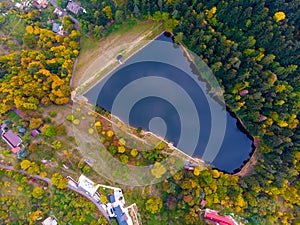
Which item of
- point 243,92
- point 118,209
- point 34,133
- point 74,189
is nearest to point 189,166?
point 118,209

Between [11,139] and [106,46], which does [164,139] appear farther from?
[11,139]

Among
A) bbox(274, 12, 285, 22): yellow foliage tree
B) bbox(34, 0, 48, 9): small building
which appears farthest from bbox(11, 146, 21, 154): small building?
bbox(274, 12, 285, 22): yellow foliage tree

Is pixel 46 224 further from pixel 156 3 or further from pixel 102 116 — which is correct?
pixel 156 3

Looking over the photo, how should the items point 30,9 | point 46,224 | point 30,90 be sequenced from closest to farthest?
point 46,224, point 30,90, point 30,9

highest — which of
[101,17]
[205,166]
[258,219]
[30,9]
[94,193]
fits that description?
[30,9]

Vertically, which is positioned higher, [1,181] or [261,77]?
[1,181]

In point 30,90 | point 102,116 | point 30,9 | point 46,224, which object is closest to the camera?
point 46,224

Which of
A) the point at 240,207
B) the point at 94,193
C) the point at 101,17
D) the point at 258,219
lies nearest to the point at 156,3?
the point at 101,17
